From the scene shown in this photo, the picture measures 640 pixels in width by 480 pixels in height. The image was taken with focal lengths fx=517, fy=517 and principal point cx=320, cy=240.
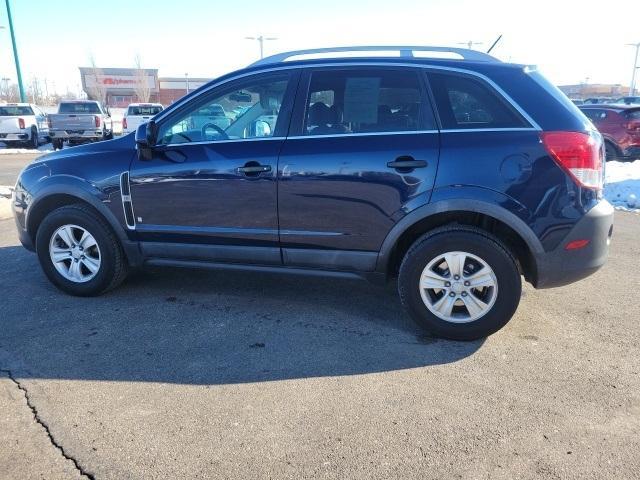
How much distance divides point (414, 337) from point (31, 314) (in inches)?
118

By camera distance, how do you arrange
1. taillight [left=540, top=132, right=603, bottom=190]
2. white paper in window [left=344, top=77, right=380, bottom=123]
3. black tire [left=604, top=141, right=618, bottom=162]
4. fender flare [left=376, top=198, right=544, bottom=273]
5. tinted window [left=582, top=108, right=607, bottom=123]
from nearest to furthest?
1. taillight [left=540, top=132, right=603, bottom=190]
2. fender flare [left=376, top=198, right=544, bottom=273]
3. white paper in window [left=344, top=77, right=380, bottom=123]
4. black tire [left=604, top=141, right=618, bottom=162]
5. tinted window [left=582, top=108, right=607, bottom=123]

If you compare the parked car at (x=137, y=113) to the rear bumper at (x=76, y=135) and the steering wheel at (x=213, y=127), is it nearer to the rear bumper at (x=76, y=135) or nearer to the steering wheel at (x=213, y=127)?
the rear bumper at (x=76, y=135)

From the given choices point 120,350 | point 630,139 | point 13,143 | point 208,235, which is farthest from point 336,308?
point 13,143

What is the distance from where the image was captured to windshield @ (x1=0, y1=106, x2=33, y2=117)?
19.8 meters

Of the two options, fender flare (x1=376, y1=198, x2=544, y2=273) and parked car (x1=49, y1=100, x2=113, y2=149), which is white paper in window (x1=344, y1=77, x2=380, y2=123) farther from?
parked car (x1=49, y1=100, x2=113, y2=149)

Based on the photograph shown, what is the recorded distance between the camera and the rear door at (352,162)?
11.5 feet

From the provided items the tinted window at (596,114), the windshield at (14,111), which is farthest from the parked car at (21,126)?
the tinted window at (596,114)

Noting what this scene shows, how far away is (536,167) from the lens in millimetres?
3305

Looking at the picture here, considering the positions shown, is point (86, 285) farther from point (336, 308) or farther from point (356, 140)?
point (356, 140)

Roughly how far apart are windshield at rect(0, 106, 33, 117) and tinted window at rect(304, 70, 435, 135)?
19987mm

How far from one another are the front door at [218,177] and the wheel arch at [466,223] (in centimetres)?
88

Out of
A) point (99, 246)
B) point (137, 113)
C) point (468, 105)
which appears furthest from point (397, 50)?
point (137, 113)

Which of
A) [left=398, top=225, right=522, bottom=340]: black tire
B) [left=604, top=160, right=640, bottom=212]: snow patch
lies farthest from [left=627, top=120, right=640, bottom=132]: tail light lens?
[left=398, top=225, right=522, bottom=340]: black tire

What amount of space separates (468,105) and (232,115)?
1.76 m
